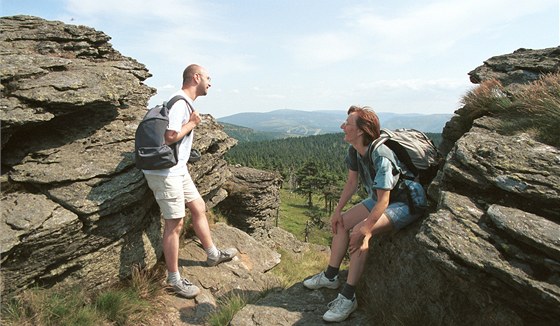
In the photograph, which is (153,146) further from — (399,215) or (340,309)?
(399,215)

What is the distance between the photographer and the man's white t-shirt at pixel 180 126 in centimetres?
701

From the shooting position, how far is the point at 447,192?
17.9 ft

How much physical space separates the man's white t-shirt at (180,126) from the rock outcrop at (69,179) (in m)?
1.13

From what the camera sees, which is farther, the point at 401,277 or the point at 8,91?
Answer: the point at 8,91

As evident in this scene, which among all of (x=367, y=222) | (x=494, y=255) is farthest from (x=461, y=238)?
(x=367, y=222)

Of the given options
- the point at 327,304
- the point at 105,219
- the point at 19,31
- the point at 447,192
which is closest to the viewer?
Answer: the point at 447,192

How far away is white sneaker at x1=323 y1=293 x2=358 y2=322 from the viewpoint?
19.2 feet

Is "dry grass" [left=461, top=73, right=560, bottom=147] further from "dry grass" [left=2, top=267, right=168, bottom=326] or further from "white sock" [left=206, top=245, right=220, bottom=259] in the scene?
"dry grass" [left=2, top=267, right=168, bottom=326]

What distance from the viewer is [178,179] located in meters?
7.30

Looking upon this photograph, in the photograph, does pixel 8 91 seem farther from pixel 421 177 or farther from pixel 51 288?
pixel 421 177

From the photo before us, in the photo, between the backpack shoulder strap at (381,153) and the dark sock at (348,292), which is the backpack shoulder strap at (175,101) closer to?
the backpack shoulder strap at (381,153)

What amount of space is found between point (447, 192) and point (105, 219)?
6.65 meters

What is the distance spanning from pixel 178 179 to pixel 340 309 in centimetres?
406

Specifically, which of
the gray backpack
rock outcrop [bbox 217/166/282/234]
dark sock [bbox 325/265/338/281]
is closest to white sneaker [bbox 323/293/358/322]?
dark sock [bbox 325/265/338/281]
